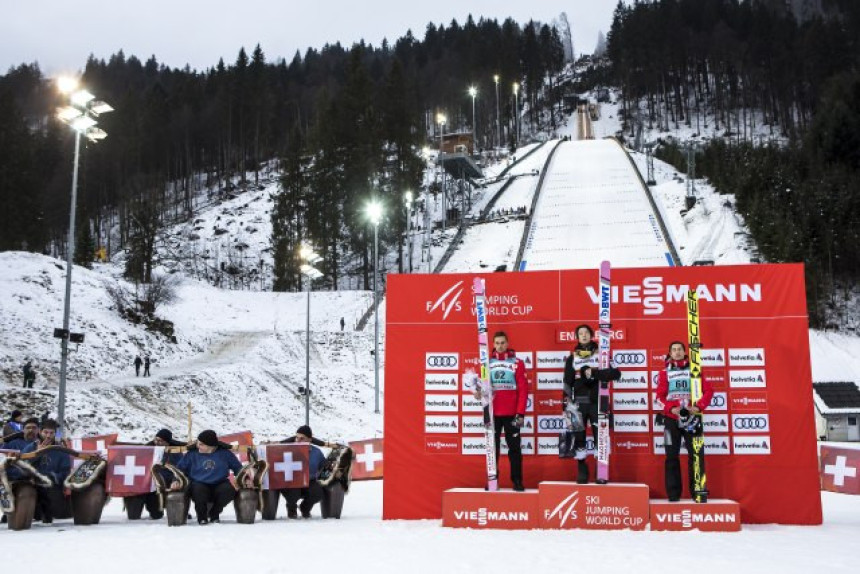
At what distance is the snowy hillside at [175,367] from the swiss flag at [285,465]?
44.3 feet

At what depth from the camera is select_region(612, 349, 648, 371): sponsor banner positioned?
8.89 meters

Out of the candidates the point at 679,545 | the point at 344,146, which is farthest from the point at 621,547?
the point at 344,146

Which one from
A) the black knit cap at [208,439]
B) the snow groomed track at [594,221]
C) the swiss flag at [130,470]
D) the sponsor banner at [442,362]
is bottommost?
the swiss flag at [130,470]

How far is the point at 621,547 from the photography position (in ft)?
21.5

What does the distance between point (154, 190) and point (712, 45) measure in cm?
8621

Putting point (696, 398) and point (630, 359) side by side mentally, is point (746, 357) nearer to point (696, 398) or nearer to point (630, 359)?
point (696, 398)

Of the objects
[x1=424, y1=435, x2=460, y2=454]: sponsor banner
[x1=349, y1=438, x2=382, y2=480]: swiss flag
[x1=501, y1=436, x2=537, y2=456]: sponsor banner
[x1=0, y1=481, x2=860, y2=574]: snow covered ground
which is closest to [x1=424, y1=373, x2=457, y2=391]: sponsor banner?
[x1=424, y1=435, x2=460, y2=454]: sponsor banner

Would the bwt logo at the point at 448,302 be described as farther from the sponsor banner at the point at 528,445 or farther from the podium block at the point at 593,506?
the podium block at the point at 593,506

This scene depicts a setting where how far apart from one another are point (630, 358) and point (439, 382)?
8.07 ft

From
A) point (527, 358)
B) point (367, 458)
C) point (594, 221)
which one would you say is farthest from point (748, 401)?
point (594, 221)

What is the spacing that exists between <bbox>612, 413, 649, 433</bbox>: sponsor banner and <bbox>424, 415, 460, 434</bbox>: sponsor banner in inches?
79.1

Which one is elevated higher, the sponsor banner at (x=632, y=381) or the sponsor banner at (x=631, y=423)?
the sponsor banner at (x=632, y=381)

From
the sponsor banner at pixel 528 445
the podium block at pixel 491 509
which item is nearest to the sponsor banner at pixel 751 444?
the sponsor banner at pixel 528 445

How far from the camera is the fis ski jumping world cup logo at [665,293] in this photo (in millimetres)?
8789
